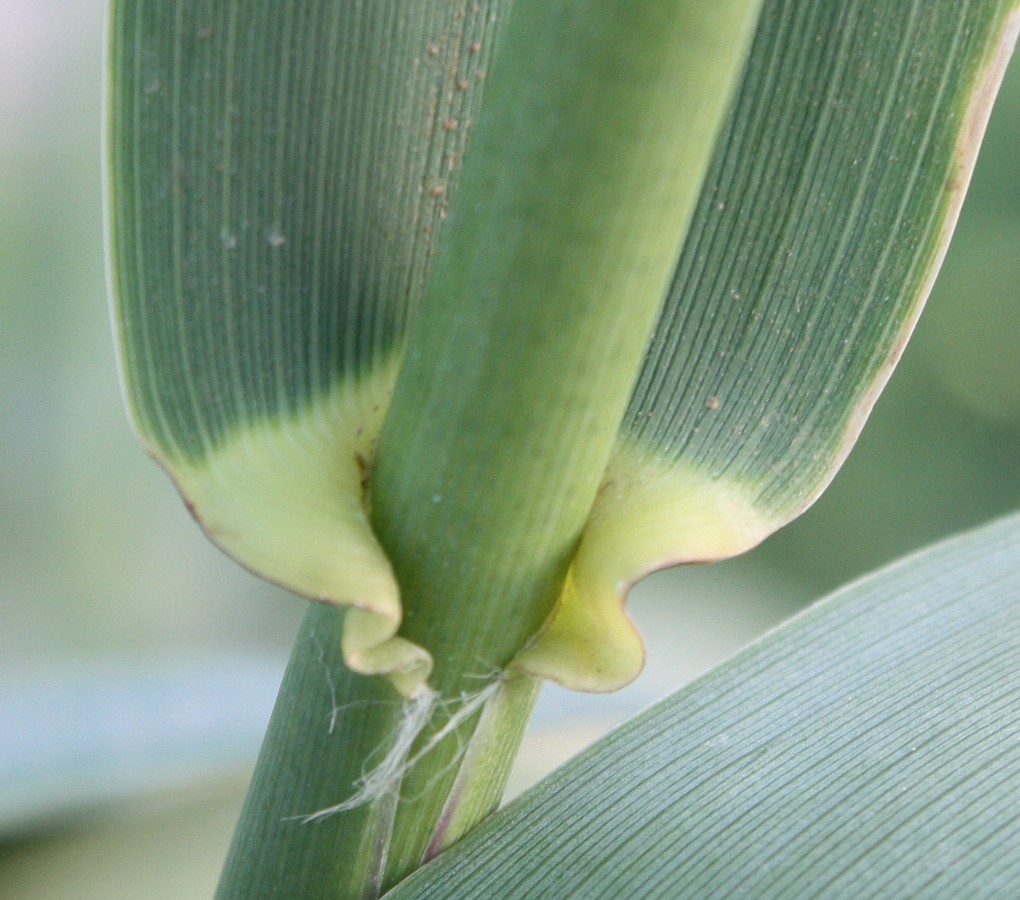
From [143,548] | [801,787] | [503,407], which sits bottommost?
[801,787]

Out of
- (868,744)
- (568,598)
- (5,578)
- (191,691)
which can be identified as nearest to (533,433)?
(568,598)

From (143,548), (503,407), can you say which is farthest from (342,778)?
(143,548)

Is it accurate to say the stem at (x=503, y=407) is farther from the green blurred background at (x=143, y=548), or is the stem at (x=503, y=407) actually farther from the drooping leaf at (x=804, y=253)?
the green blurred background at (x=143, y=548)

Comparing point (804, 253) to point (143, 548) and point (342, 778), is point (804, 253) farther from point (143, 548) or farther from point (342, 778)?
point (143, 548)

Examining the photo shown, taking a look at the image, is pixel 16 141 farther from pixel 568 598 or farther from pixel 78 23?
pixel 568 598

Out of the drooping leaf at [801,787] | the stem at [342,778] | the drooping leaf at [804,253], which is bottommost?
the drooping leaf at [801,787]

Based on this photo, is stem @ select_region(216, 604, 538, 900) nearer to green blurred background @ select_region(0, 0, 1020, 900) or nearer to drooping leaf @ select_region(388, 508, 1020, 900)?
drooping leaf @ select_region(388, 508, 1020, 900)

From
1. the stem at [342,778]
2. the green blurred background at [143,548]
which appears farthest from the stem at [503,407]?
the green blurred background at [143,548]
